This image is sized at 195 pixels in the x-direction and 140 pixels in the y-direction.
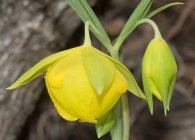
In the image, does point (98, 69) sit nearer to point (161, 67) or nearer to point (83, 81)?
point (83, 81)

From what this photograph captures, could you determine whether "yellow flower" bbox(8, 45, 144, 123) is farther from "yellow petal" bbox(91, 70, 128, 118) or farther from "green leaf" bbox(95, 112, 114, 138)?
"green leaf" bbox(95, 112, 114, 138)

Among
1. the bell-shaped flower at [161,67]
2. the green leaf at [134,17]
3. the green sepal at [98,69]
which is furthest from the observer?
the green leaf at [134,17]

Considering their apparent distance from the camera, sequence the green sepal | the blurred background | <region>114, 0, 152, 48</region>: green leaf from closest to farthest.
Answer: the green sepal < <region>114, 0, 152, 48</region>: green leaf < the blurred background

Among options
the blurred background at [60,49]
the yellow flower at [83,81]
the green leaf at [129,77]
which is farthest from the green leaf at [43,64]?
the blurred background at [60,49]

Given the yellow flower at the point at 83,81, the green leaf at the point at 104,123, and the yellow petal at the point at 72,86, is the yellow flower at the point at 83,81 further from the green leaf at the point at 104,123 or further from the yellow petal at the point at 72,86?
the green leaf at the point at 104,123

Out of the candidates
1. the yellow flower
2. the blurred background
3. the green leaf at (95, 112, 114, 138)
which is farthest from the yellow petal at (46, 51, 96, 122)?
the blurred background

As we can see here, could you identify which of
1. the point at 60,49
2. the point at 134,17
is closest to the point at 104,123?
the point at 134,17

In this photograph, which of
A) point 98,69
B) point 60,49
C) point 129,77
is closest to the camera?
point 98,69

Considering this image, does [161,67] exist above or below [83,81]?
below
